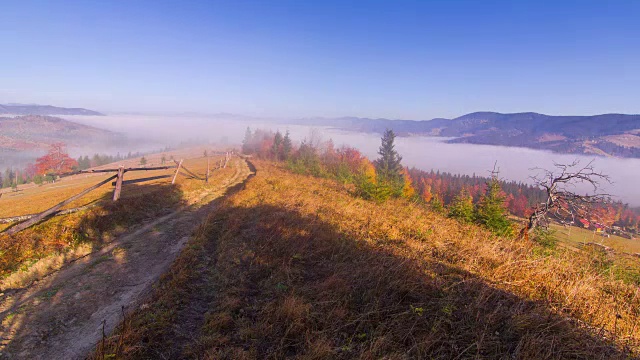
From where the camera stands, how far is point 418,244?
848 cm

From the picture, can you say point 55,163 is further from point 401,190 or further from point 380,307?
point 380,307

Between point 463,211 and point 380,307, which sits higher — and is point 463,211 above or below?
below

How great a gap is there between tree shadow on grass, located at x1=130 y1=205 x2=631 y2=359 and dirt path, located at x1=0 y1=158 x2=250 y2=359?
1.43 metres

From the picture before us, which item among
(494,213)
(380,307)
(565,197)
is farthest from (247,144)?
(380,307)

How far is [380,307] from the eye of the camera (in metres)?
5.41

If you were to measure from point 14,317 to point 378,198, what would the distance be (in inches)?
713

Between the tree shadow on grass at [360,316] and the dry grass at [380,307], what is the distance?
26 mm

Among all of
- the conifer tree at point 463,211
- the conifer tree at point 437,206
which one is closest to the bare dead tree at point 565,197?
the conifer tree at point 463,211

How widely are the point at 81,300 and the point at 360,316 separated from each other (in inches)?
320

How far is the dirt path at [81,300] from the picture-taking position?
581cm

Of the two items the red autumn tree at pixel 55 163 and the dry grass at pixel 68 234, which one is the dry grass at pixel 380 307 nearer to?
the dry grass at pixel 68 234

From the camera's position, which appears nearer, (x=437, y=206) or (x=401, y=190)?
(x=437, y=206)

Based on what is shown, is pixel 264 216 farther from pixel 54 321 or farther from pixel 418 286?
pixel 418 286

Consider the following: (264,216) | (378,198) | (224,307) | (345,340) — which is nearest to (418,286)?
(345,340)
